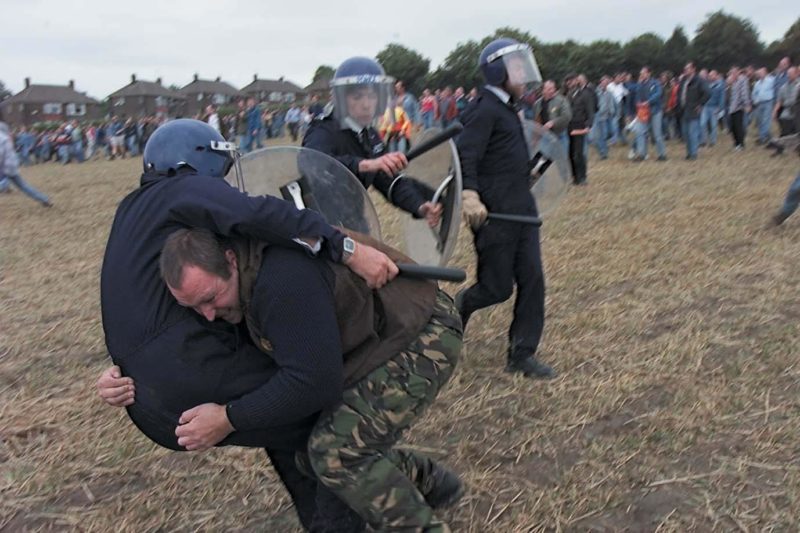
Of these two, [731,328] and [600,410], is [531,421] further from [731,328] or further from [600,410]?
[731,328]

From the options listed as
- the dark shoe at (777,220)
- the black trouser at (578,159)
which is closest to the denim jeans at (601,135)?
the black trouser at (578,159)

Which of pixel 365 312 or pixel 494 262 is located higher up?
pixel 365 312

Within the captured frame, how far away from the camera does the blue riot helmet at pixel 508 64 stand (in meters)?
3.91

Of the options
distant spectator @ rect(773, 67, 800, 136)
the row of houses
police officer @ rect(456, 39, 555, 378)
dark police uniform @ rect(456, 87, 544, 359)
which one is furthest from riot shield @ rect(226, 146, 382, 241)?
the row of houses

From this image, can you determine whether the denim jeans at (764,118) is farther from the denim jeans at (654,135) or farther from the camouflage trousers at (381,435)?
the camouflage trousers at (381,435)

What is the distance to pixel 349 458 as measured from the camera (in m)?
2.18

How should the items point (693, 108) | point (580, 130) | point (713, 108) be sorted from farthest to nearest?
point (713, 108) → point (693, 108) → point (580, 130)

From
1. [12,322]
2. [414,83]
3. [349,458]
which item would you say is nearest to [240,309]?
A: [349,458]

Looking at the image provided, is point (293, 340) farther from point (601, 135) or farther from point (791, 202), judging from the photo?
point (601, 135)

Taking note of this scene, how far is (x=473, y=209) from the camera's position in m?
3.75

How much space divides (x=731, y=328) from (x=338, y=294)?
3427 mm

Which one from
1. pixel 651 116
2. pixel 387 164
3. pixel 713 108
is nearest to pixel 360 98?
pixel 387 164

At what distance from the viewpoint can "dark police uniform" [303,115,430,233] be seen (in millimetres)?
3389

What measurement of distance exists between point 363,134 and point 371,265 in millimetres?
1521
